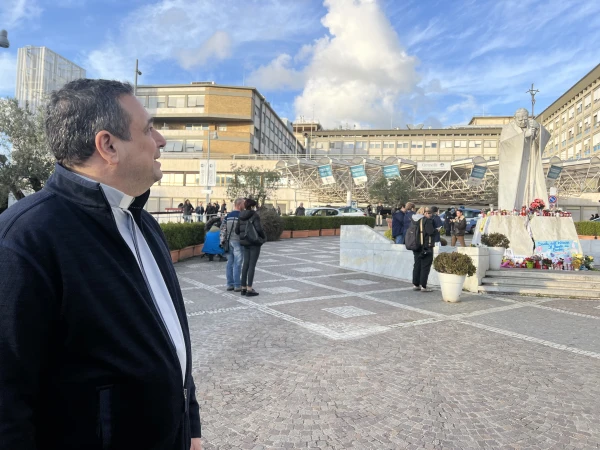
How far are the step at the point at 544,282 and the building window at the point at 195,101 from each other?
192ft

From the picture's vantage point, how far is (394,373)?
4152 millimetres

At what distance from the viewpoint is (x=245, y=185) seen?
3238 centimetres

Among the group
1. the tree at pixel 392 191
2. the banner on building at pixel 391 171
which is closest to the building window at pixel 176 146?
the tree at pixel 392 191

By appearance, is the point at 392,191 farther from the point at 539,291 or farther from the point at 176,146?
the point at 176,146

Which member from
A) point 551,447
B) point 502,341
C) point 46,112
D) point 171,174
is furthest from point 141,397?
point 171,174

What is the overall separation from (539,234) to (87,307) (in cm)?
A: 1270

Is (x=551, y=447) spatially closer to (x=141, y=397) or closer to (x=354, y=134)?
(x=141, y=397)

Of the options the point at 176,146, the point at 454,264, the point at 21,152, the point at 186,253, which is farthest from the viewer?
the point at 176,146

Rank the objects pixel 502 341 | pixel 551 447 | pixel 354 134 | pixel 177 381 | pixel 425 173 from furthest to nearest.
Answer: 1. pixel 354 134
2. pixel 425 173
3. pixel 502 341
4. pixel 551 447
5. pixel 177 381

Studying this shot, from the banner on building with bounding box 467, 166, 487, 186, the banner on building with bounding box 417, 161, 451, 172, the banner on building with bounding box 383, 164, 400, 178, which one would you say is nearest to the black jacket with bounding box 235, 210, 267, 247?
the banner on building with bounding box 383, 164, 400, 178

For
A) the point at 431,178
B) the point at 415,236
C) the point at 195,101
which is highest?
the point at 195,101

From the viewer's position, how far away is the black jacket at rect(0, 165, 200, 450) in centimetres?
103

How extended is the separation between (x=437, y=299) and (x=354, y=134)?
2929 inches

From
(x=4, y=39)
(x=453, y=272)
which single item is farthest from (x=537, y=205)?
(x=4, y=39)
